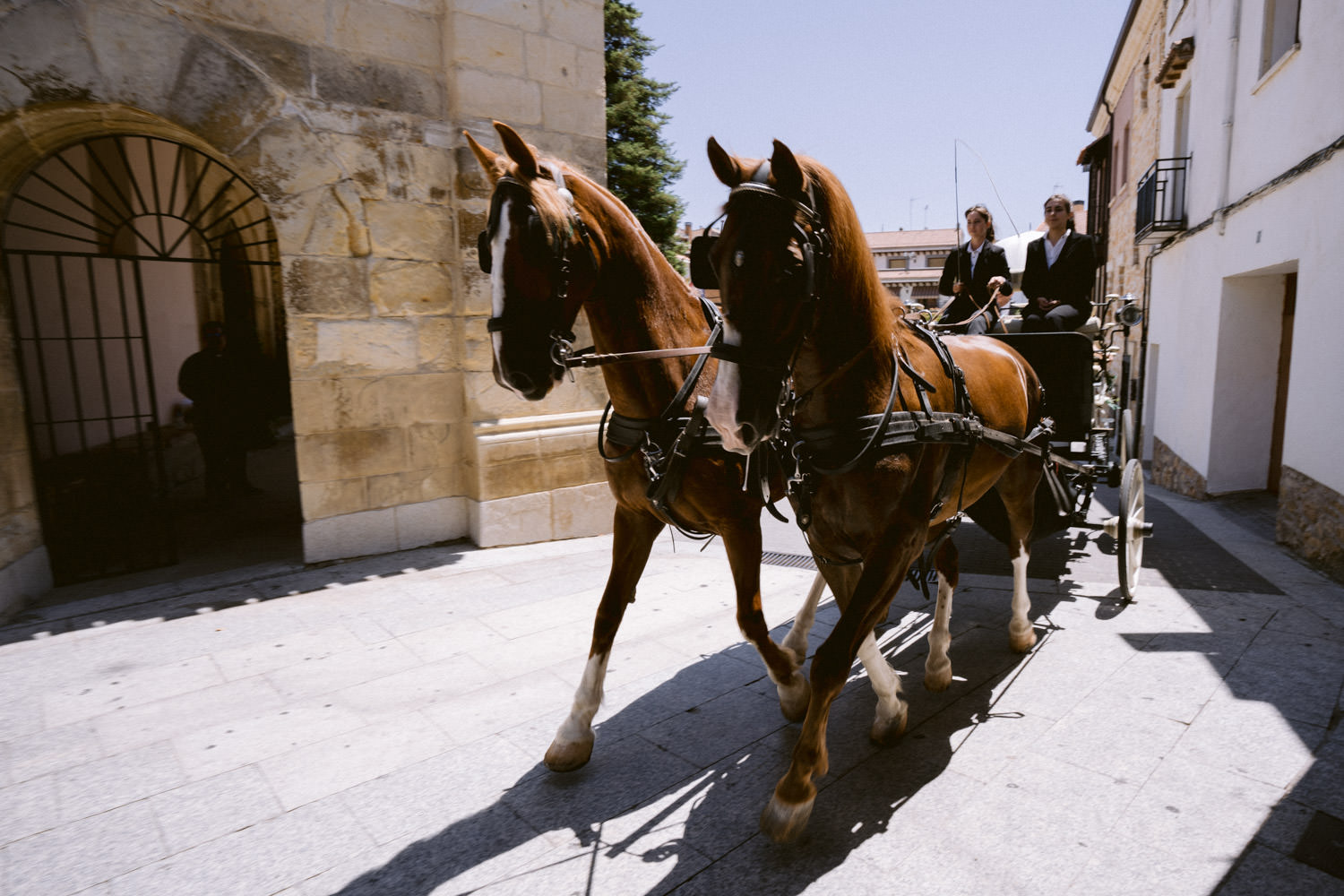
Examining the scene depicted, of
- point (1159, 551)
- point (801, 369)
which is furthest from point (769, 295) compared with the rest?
point (1159, 551)

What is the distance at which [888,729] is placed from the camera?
286 cm

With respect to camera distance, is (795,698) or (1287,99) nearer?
(795,698)

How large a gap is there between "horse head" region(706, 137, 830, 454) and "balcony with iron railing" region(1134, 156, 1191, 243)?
10.7 meters

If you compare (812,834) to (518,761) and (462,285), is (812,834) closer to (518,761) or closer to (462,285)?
(518,761)

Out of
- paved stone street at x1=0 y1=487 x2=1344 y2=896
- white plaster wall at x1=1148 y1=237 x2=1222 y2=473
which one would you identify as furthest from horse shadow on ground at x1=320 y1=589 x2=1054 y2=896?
white plaster wall at x1=1148 y1=237 x2=1222 y2=473

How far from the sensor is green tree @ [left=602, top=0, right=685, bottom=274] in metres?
21.9

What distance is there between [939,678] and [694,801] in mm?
1463

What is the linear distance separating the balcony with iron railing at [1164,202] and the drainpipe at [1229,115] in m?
1.95

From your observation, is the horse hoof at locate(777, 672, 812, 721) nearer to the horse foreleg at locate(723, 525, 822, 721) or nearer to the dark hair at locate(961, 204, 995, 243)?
the horse foreleg at locate(723, 525, 822, 721)

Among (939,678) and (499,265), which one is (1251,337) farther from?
(499,265)

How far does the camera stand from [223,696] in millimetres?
3383

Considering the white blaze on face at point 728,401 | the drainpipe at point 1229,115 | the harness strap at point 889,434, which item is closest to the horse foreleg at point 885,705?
the harness strap at point 889,434

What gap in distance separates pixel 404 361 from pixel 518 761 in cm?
369

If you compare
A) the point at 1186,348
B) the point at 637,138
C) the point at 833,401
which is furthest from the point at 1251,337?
the point at 637,138
